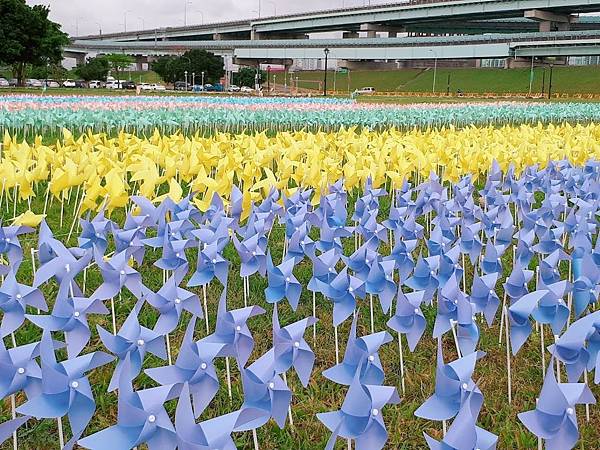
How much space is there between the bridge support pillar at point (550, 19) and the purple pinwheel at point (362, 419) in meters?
71.6

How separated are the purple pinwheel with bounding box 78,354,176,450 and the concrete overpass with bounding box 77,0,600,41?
228ft

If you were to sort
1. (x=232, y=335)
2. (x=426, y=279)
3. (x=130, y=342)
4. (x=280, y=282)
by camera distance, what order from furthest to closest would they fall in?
1. (x=426, y=279)
2. (x=280, y=282)
3. (x=232, y=335)
4. (x=130, y=342)

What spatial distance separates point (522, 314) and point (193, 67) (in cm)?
7036

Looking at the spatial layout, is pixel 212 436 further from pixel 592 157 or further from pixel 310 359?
pixel 592 157

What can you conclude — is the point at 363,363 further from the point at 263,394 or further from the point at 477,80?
the point at 477,80

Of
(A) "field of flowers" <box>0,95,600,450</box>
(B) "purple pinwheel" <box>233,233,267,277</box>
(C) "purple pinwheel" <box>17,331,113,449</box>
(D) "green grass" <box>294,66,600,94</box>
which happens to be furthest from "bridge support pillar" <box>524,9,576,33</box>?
→ (C) "purple pinwheel" <box>17,331,113,449</box>

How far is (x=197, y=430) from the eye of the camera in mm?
1682

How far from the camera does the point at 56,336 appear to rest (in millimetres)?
3471

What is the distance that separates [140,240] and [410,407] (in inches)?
69.4

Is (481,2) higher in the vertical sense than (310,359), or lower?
higher

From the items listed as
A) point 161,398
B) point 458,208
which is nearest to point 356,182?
point 458,208

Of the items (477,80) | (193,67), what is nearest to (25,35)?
(193,67)

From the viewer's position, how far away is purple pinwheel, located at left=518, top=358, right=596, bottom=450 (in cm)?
190

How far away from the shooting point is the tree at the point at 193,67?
2766 inches
